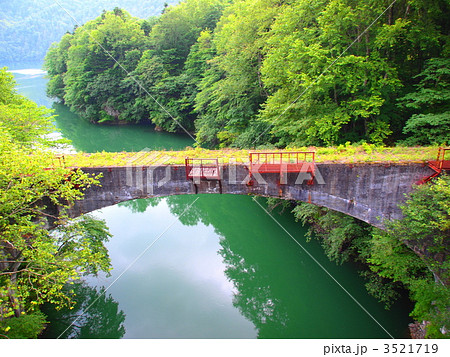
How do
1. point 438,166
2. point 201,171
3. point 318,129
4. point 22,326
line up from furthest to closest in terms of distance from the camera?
1. point 318,129
2. point 201,171
3. point 438,166
4. point 22,326

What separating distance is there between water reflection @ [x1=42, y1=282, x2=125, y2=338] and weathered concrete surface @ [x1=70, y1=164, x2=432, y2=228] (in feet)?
12.1

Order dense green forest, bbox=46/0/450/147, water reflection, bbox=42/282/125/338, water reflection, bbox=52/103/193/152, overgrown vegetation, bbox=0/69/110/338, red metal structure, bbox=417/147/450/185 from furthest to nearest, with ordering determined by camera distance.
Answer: water reflection, bbox=52/103/193/152 < dense green forest, bbox=46/0/450/147 < water reflection, bbox=42/282/125/338 < red metal structure, bbox=417/147/450/185 < overgrown vegetation, bbox=0/69/110/338

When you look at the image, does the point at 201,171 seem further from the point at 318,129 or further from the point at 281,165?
the point at 318,129

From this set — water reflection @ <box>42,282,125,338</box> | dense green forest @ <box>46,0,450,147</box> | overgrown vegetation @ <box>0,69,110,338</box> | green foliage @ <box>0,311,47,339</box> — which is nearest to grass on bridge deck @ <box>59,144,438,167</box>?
overgrown vegetation @ <box>0,69,110,338</box>

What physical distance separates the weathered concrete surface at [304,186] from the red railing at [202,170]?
0.74 ft

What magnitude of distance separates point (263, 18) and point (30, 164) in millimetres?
14468

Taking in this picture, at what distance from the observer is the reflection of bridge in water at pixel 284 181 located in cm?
902

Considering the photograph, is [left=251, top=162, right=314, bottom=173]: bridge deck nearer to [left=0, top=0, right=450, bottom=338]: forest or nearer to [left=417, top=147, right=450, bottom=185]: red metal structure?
[left=0, top=0, right=450, bottom=338]: forest

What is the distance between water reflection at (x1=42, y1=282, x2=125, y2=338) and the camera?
10461 mm

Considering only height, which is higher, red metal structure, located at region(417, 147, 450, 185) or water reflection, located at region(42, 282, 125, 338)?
red metal structure, located at region(417, 147, 450, 185)

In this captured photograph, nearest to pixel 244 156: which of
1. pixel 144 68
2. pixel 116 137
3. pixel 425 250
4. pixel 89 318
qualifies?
pixel 425 250

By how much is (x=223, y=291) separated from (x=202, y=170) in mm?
5397

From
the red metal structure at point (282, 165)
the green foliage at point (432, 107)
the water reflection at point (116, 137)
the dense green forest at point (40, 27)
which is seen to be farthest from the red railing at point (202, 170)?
the dense green forest at point (40, 27)

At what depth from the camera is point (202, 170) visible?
9375 mm
